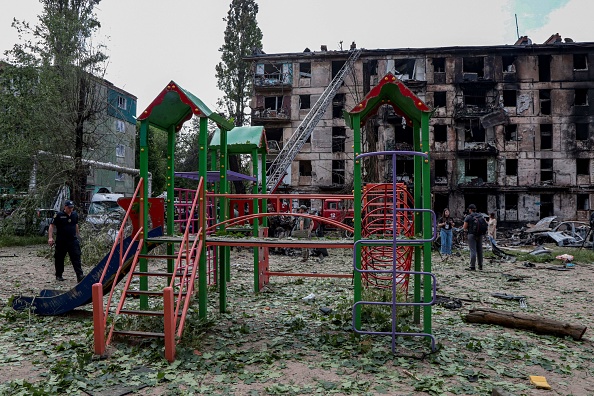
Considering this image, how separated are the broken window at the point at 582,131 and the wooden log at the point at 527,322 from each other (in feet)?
111

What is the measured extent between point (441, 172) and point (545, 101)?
381 inches

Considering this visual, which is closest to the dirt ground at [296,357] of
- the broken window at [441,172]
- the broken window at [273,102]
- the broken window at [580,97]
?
the broken window at [441,172]

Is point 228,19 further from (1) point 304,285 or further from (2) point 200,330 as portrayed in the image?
(2) point 200,330

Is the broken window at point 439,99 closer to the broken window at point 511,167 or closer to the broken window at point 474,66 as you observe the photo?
the broken window at point 474,66

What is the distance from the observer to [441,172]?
35.6m

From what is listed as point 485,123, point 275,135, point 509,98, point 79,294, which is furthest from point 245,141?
point 509,98

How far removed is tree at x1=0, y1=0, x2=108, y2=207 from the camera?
19859mm

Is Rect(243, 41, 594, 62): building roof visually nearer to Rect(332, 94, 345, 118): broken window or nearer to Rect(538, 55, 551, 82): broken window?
Rect(538, 55, 551, 82): broken window

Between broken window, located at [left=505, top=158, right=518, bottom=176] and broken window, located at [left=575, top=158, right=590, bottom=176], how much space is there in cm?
446

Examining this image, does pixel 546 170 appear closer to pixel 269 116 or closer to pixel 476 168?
pixel 476 168

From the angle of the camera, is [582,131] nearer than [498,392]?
No

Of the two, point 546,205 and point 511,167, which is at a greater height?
point 511,167

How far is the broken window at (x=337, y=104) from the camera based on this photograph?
36.5 meters

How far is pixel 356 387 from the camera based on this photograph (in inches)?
192
